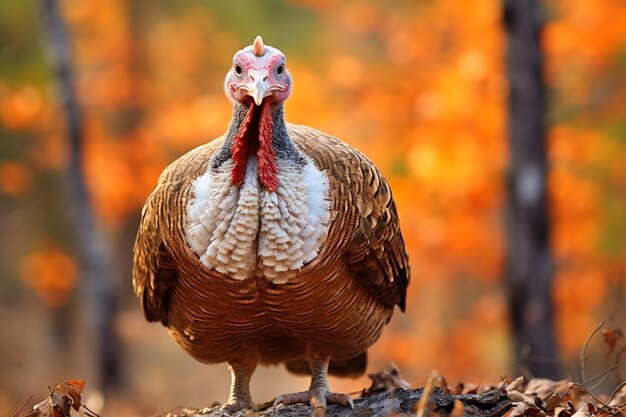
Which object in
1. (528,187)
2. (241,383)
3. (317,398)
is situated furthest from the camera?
(528,187)

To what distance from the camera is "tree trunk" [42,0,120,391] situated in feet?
31.0

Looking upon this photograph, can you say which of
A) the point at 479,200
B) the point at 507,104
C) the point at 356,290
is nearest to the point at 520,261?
the point at 507,104

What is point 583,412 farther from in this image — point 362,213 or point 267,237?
point 267,237

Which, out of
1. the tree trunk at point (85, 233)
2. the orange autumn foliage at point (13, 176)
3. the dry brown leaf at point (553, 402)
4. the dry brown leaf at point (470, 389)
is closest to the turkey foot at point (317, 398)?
the dry brown leaf at point (470, 389)

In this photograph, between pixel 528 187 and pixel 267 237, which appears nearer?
pixel 267 237

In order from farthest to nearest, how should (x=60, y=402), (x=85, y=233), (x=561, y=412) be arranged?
(x=85, y=233) < (x=561, y=412) < (x=60, y=402)

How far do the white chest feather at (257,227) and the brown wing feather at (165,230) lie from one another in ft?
0.49

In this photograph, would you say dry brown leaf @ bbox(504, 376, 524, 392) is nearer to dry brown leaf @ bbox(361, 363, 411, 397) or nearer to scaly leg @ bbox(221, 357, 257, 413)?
dry brown leaf @ bbox(361, 363, 411, 397)

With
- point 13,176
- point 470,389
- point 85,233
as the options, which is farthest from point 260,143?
point 13,176

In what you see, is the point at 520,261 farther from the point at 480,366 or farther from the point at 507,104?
the point at 480,366

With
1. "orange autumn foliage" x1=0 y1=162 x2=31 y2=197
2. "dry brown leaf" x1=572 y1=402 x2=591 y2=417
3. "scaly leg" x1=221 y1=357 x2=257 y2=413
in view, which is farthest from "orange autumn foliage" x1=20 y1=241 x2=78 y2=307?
"dry brown leaf" x1=572 y1=402 x2=591 y2=417

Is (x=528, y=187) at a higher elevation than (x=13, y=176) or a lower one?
lower

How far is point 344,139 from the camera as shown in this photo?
593 inches

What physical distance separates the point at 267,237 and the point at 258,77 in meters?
0.75
